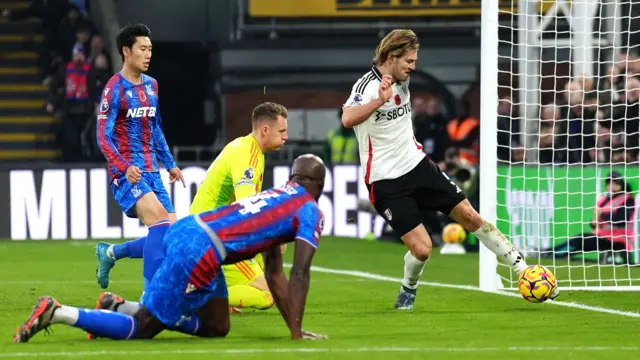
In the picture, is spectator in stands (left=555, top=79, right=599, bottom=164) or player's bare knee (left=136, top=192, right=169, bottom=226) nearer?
player's bare knee (left=136, top=192, right=169, bottom=226)

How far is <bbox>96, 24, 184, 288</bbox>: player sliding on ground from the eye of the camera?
10.5 m

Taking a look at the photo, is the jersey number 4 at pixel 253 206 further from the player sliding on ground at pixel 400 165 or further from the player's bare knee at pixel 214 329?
the player sliding on ground at pixel 400 165

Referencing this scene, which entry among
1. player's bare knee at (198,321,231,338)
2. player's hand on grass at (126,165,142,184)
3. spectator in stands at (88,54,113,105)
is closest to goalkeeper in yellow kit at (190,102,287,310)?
player's hand on grass at (126,165,142,184)

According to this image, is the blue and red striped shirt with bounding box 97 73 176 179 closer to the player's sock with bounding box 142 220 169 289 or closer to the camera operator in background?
the player's sock with bounding box 142 220 169 289

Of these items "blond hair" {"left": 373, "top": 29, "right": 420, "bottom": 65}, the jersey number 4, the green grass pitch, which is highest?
"blond hair" {"left": 373, "top": 29, "right": 420, "bottom": 65}

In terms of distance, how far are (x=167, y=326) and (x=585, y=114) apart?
956 cm

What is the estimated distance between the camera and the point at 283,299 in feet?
26.8

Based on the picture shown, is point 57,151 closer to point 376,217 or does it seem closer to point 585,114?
point 376,217

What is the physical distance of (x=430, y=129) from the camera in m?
21.3

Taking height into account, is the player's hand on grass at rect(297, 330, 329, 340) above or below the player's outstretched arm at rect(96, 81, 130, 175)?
below

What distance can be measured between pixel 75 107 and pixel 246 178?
543 inches

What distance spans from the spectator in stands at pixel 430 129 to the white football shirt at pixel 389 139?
10.2 metres

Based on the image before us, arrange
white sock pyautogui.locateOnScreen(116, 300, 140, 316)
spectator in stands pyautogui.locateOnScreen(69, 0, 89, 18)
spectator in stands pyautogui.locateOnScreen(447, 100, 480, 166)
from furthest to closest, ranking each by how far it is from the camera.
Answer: spectator in stands pyautogui.locateOnScreen(69, 0, 89, 18), spectator in stands pyautogui.locateOnScreen(447, 100, 480, 166), white sock pyautogui.locateOnScreen(116, 300, 140, 316)

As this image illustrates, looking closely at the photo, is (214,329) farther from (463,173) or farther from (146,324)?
(463,173)
